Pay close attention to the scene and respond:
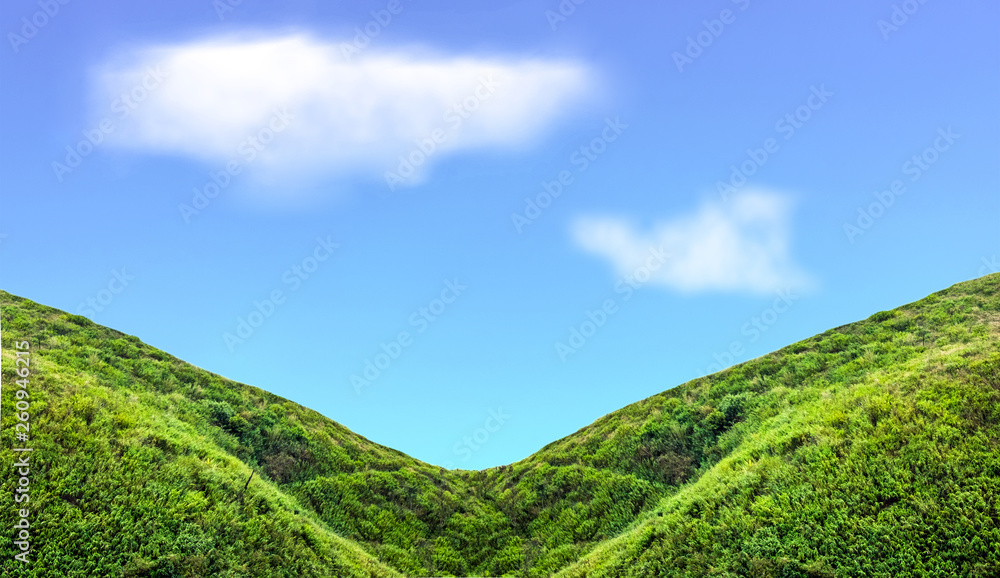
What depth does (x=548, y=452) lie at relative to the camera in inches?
1221

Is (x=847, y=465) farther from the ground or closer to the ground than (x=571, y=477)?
closer to the ground

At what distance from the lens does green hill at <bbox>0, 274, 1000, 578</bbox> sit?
12445 millimetres

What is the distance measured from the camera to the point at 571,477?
25141 millimetres

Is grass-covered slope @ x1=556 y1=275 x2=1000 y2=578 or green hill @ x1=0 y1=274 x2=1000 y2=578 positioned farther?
green hill @ x1=0 y1=274 x2=1000 y2=578

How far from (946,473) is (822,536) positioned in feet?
11.1

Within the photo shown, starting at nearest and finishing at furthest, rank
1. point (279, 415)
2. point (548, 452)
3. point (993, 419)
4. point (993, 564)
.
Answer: point (993, 564) → point (993, 419) → point (279, 415) → point (548, 452)

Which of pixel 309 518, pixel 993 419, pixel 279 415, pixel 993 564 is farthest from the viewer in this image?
pixel 279 415

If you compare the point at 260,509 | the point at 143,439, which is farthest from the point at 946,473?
the point at 143,439

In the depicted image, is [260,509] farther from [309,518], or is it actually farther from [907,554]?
[907,554]

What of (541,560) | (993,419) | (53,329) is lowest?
(541,560)

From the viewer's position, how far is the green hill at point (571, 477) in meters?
12.4

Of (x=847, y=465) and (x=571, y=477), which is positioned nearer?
(x=847, y=465)

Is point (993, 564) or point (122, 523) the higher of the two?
point (122, 523)

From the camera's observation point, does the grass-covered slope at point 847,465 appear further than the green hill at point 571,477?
No
